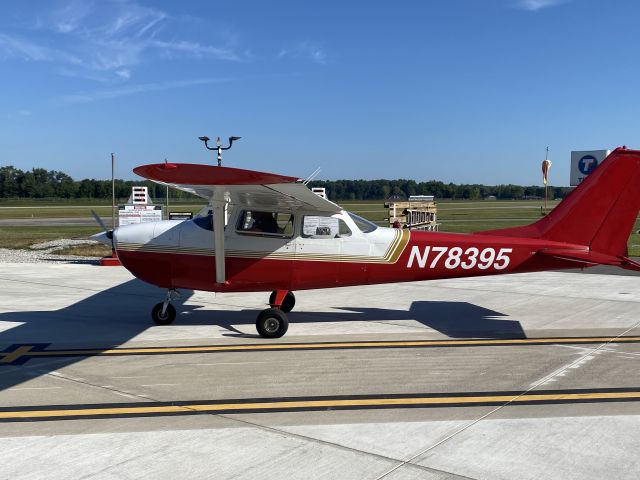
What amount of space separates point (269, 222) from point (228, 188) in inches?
57.8

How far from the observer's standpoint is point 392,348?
8.12m

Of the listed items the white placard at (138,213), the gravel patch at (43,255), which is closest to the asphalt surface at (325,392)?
the white placard at (138,213)

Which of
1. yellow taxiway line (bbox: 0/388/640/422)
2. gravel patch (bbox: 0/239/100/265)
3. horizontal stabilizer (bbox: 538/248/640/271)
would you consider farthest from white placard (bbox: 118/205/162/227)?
yellow taxiway line (bbox: 0/388/640/422)

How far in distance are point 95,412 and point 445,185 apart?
157132 millimetres

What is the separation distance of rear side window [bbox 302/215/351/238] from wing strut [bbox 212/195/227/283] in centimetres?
135

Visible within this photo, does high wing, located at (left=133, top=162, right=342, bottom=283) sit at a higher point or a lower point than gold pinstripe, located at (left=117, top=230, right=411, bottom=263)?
higher

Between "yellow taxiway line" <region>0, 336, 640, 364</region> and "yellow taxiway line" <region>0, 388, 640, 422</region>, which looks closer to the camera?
"yellow taxiway line" <region>0, 388, 640, 422</region>

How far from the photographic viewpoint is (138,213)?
20.2 meters

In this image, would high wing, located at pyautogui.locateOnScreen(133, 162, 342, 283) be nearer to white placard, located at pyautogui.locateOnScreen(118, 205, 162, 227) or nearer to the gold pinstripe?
the gold pinstripe

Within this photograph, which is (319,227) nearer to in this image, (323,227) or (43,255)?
(323,227)

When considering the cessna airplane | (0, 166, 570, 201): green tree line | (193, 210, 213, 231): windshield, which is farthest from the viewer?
(0, 166, 570, 201): green tree line

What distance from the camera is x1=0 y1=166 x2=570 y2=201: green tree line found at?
114188mm

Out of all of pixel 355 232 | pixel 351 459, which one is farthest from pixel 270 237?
pixel 351 459

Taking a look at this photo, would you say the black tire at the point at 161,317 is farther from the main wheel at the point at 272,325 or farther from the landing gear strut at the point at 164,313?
the main wheel at the point at 272,325
